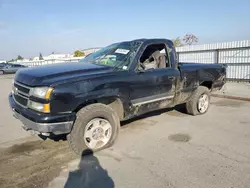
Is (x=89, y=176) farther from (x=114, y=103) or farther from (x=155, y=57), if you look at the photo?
(x=155, y=57)

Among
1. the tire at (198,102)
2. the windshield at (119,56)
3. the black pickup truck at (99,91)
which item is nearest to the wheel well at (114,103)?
the black pickup truck at (99,91)

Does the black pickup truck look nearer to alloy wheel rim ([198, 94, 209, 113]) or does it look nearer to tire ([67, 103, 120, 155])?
tire ([67, 103, 120, 155])

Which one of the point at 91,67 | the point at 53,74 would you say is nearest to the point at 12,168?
the point at 53,74

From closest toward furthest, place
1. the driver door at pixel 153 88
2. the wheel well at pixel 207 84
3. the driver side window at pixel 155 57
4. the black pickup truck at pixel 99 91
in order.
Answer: the black pickup truck at pixel 99 91 → the driver door at pixel 153 88 → the driver side window at pixel 155 57 → the wheel well at pixel 207 84

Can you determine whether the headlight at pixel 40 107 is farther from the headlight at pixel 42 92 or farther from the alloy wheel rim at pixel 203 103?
the alloy wheel rim at pixel 203 103

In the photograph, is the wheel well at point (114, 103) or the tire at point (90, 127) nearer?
the tire at point (90, 127)

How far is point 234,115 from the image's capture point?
6.13m

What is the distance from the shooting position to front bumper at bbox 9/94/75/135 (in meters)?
3.25

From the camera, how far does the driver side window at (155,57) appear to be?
4973 millimetres

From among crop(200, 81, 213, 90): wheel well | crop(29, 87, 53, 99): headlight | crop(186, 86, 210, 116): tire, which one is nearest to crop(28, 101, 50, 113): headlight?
crop(29, 87, 53, 99): headlight

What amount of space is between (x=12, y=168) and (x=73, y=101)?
4.75ft

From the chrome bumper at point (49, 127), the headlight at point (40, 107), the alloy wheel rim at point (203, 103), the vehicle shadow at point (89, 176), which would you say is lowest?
the vehicle shadow at point (89, 176)

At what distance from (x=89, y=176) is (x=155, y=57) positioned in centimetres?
314

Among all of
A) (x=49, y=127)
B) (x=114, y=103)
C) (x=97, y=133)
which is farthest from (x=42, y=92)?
(x=114, y=103)
